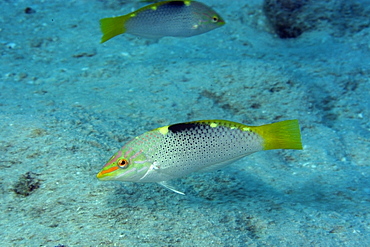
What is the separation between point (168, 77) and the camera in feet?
17.5

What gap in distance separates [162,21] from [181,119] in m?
1.39

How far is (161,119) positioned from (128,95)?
2.88 feet

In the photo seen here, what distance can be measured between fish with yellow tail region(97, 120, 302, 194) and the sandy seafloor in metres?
0.48

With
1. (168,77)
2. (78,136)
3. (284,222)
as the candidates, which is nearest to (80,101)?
(78,136)

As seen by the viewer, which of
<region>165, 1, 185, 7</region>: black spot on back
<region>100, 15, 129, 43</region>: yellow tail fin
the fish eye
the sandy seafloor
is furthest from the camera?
<region>165, 1, 185, 7</region>: black spot on back

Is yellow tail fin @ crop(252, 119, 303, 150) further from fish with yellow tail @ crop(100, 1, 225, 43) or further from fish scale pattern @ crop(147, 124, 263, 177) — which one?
fish with yellow tail @ crop(100, 1, 225, 43)

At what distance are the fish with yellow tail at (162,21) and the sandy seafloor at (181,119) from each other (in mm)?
1135

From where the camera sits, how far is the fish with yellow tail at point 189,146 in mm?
2248

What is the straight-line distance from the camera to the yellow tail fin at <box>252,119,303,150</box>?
232cm

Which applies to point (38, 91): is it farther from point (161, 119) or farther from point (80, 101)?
point (161, 119)

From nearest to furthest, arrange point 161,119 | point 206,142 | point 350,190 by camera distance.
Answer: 1. point 206,142
2. point 350,190
3. point 161,119

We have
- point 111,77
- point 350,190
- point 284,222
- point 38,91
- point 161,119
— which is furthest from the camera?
point 111,77

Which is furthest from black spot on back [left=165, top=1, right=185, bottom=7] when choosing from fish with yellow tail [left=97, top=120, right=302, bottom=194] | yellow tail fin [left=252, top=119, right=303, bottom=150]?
→ yellow tail fin [left=252, top=119, right=303, bottom=150]

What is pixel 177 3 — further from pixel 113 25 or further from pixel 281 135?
pixel 281 135
